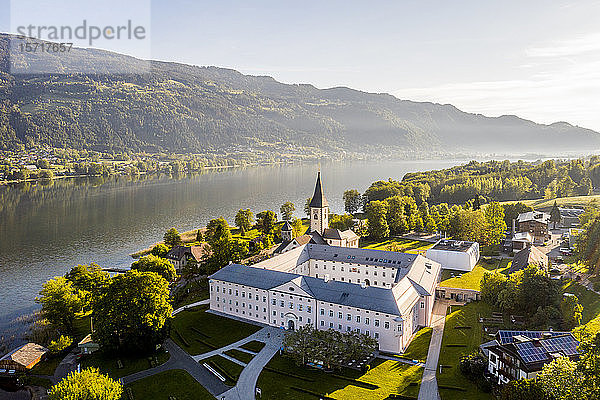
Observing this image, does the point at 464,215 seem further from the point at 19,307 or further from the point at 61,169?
the point at 61,169

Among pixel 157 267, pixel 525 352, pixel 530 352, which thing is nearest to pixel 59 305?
pixel 157 267

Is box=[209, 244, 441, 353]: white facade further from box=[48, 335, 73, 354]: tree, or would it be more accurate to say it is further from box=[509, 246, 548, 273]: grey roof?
box=[48, 335, 73, 354]: tree

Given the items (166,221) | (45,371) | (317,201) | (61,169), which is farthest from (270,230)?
(61,169)

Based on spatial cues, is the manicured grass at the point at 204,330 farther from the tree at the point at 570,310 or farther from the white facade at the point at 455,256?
the white facade at the point at 455,256

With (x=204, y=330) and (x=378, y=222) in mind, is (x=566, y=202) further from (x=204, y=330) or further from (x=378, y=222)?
(x=204, y=330)

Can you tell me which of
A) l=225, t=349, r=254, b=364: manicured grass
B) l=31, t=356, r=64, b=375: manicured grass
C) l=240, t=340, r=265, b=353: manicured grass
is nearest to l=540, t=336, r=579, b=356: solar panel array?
l=240, t=340, r=265, b=353: manicured grass

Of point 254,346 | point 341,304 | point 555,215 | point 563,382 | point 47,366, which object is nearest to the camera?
point 563,382

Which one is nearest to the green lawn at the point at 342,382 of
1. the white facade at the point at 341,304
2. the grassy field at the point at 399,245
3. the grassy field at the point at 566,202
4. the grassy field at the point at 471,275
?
the white facade at the point at 341,304
